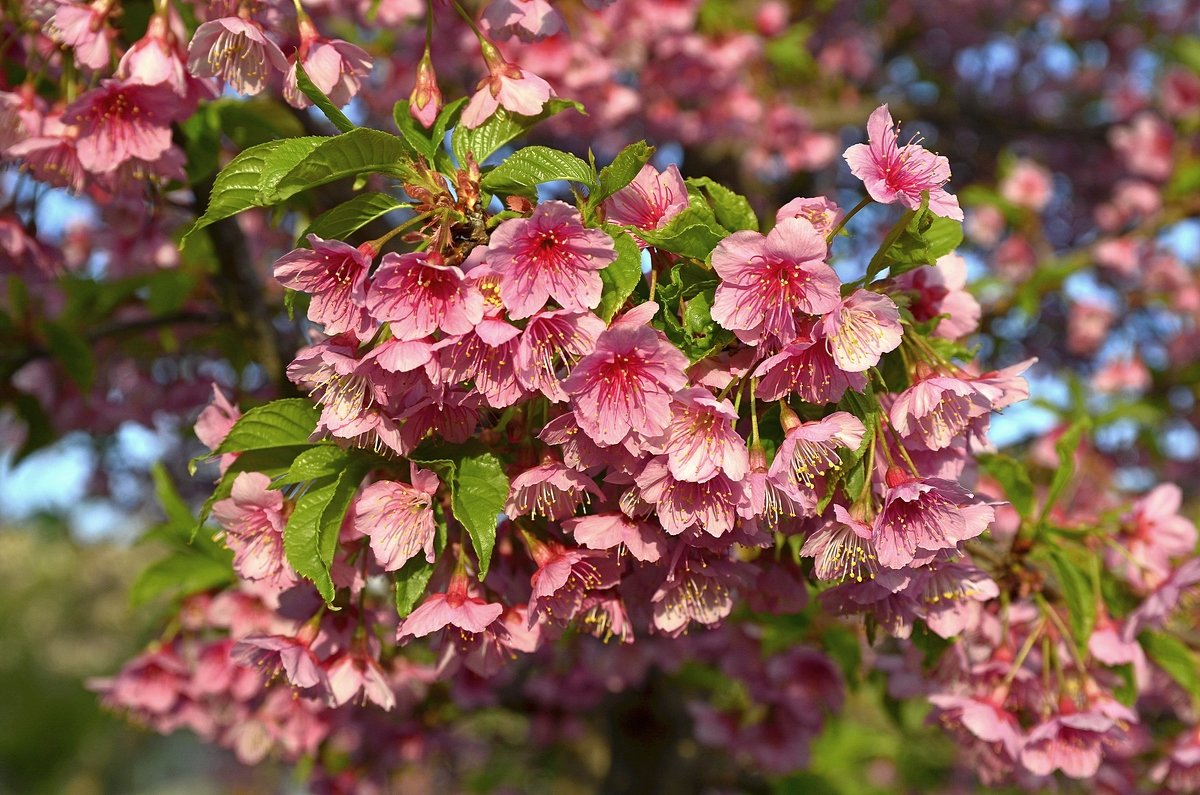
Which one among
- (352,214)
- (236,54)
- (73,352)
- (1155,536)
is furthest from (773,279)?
(73,352)

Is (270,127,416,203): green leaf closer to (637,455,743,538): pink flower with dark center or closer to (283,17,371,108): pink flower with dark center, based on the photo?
(283,17,371,108): pink flower with dark center

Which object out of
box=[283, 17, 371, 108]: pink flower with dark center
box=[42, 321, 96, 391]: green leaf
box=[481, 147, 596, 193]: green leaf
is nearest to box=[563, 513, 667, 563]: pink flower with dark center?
box=[481, 147, 596, 193]: green leaf

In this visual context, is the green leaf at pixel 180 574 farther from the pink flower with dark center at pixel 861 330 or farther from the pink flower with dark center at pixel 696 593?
the pink flower with dark center at pixel 861 330

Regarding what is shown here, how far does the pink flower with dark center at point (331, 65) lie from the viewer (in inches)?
62.5

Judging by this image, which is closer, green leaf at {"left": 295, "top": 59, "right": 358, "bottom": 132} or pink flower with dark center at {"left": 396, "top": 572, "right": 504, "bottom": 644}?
green leaf at {"left": 295, "top": 59, "right": 358, "bottom": 132}

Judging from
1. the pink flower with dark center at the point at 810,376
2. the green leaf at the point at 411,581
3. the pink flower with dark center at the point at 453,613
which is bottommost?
the pink flower with dark center at the point at 453,613

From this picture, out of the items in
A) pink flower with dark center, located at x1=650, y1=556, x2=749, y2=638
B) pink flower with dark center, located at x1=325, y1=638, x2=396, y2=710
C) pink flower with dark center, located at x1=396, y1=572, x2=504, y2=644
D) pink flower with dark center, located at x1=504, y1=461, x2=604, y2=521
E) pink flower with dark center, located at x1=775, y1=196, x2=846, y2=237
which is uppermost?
pink flower with dark center, located at x1=775, y1=196, x2=846, y2=237

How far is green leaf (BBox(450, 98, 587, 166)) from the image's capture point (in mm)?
1462

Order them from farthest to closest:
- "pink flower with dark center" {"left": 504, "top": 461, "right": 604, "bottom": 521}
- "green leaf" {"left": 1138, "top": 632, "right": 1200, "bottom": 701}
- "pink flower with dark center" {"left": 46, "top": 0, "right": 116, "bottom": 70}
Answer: "green leaf" {"left": 1138, "top": 632, "right": 1200, "bottom": 701}, "pink flower with dark center" {"left": 46, "top": 0, "right": 116, "bottom": 70}, "pink flower with dark center" {"left": 504, "top": 461, "right": 604, "bottom": 521}

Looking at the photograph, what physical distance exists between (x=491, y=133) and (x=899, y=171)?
0.60 metres

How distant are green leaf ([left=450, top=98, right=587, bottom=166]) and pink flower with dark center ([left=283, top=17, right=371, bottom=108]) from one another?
0.25 m

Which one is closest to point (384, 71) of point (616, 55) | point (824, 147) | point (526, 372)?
point (616, 55)

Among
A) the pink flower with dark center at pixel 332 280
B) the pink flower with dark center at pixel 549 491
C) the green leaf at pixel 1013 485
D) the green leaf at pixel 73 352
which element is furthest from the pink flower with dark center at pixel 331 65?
the green leaf at pixel 1013 485

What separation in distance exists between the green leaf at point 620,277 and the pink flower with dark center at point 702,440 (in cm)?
14
